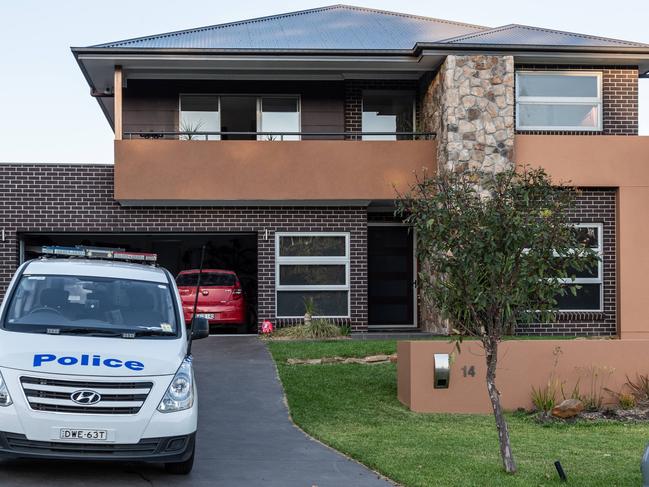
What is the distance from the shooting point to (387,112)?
23.1 meters

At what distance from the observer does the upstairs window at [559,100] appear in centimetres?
2139

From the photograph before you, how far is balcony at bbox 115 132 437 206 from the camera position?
20.5 meters

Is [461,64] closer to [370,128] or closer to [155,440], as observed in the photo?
[370,128]

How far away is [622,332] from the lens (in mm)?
20984

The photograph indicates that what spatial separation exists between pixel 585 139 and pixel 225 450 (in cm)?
1289

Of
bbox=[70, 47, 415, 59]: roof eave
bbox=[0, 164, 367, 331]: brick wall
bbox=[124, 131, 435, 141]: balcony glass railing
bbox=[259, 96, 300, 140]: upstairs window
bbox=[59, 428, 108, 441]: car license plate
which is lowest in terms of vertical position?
bbox=[59, 428, 108, 441]: car license plate

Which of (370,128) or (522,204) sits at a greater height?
(370,128)

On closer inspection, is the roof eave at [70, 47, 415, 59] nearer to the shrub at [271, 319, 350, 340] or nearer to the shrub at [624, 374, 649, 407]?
the shrub at [271, 319, 350, 340]

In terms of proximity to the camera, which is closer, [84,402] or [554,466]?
[84,402]

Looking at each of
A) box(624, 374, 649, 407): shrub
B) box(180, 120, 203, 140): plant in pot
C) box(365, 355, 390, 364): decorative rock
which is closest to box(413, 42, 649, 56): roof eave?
box(180, 120, 203, 140): plant in pot

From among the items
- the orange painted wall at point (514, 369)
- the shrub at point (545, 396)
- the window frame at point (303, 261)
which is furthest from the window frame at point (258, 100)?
the shrub at point (545, 396)

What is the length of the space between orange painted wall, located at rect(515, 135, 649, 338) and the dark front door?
13.4 ft

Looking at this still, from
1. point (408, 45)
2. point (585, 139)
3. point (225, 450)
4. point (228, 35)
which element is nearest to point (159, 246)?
point (228, 35)

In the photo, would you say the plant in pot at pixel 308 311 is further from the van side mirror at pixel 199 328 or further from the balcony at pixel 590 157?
the van side mirror at pixel 199 328
